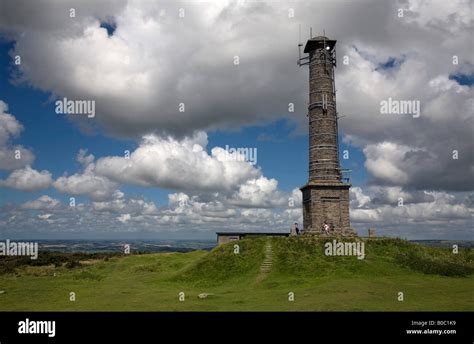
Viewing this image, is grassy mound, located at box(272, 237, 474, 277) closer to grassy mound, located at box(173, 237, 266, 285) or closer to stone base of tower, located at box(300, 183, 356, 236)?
grassy mound, located at box(173, 237, 266, 285)

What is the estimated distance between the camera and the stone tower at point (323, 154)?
39.2 meters

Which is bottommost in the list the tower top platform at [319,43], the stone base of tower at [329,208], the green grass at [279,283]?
the green grass at [279,283]

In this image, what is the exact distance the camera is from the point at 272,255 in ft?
110

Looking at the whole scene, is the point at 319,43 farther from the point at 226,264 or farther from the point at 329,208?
the point at 226,264

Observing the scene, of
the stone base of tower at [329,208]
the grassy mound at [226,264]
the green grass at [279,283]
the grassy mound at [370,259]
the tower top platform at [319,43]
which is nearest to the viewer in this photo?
the green grass at [279,283]

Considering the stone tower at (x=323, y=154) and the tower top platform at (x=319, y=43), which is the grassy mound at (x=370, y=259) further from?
the tower top platform at (x=319, y=43)

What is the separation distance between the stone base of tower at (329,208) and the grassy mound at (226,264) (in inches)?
234

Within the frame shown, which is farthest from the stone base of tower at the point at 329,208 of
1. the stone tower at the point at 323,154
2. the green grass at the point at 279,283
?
the green grass at the point at 279,283

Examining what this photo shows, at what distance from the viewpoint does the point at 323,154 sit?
A: 133 ft

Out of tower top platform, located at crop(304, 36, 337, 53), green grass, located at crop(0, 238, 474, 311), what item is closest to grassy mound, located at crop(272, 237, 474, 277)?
green grass, located at crop(0, 238, 474, 311)

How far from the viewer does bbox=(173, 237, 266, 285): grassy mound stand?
3183cm

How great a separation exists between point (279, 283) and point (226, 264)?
267 inches

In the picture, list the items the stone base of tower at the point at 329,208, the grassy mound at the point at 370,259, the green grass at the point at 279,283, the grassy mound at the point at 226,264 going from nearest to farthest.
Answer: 1. the green grass at the point at 279,283
2. the grassy mound at the point at 370,259
3. the grassy mound at the point at 226,264
4. the stone base of tower at the point at 329,208

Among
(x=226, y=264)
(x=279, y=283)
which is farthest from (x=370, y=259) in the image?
(x=226, y=264)
